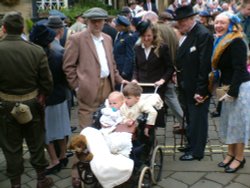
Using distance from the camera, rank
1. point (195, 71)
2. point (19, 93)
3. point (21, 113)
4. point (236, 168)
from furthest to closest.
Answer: point (195, 71) → point (236, 168) → point (19, 93) → point (21, 113)

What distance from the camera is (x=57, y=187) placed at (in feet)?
15.1

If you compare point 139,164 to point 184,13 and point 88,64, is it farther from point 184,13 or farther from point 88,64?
point 184,13

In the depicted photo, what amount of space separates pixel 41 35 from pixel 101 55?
0.77 m

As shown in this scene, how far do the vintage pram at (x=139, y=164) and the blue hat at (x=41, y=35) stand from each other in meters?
1.09

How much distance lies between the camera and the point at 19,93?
161 inches

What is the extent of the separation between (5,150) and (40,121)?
50 cm

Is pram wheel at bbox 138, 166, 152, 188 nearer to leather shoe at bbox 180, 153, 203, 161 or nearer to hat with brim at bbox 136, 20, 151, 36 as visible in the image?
leather shoe at bbox 180, 153, 203, 161

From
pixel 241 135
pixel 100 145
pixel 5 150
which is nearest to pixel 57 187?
pixel 5 150

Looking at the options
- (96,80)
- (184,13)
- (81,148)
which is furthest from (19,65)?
(184,13)

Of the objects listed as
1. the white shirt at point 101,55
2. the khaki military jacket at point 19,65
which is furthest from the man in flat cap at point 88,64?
the khaki military jacket at point 19,65

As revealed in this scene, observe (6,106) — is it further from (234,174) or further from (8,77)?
(234,174)

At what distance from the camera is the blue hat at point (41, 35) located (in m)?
4.50

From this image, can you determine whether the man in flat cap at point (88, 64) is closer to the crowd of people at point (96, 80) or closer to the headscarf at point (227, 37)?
the crowd of people at point (96, 80)

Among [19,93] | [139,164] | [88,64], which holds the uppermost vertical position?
[88,64]
